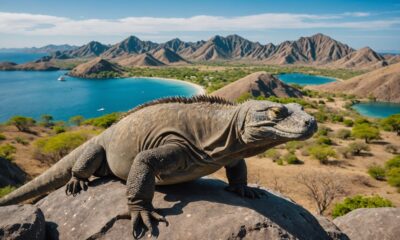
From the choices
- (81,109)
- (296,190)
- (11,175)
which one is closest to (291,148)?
(296,190)

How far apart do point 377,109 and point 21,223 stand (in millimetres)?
92130

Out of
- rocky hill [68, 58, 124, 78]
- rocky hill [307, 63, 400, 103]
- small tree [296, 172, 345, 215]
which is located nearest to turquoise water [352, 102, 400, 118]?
rocky hill [307, 63, 400, 103]

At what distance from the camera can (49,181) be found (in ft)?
27.0

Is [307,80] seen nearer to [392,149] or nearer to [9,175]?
[392,149]

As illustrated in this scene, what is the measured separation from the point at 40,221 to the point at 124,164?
1.83 metres

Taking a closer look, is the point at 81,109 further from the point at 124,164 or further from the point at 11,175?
the point at 124,164

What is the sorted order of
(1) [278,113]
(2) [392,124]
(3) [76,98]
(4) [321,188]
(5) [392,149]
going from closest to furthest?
1. (1) [278,113]
2. (4) [321,188]
3. (5) [392,149]
4. (2) [392,124]
5. (3) [76,98]

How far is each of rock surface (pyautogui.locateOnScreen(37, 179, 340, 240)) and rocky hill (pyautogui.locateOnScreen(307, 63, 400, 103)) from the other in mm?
103607

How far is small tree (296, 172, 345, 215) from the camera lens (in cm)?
2211

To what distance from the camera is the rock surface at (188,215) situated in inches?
238

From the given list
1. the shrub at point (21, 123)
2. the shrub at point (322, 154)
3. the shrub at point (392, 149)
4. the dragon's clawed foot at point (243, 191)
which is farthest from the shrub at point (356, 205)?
the shrub at point (21, 123)

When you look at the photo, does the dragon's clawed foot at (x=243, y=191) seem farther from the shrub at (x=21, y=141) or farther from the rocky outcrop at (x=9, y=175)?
the shrub at (x=21, y=141)

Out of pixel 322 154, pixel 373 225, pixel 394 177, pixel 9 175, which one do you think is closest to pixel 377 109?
pixel 322 154

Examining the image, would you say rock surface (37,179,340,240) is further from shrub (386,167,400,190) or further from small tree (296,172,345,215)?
shrub (386,167,400,190)
